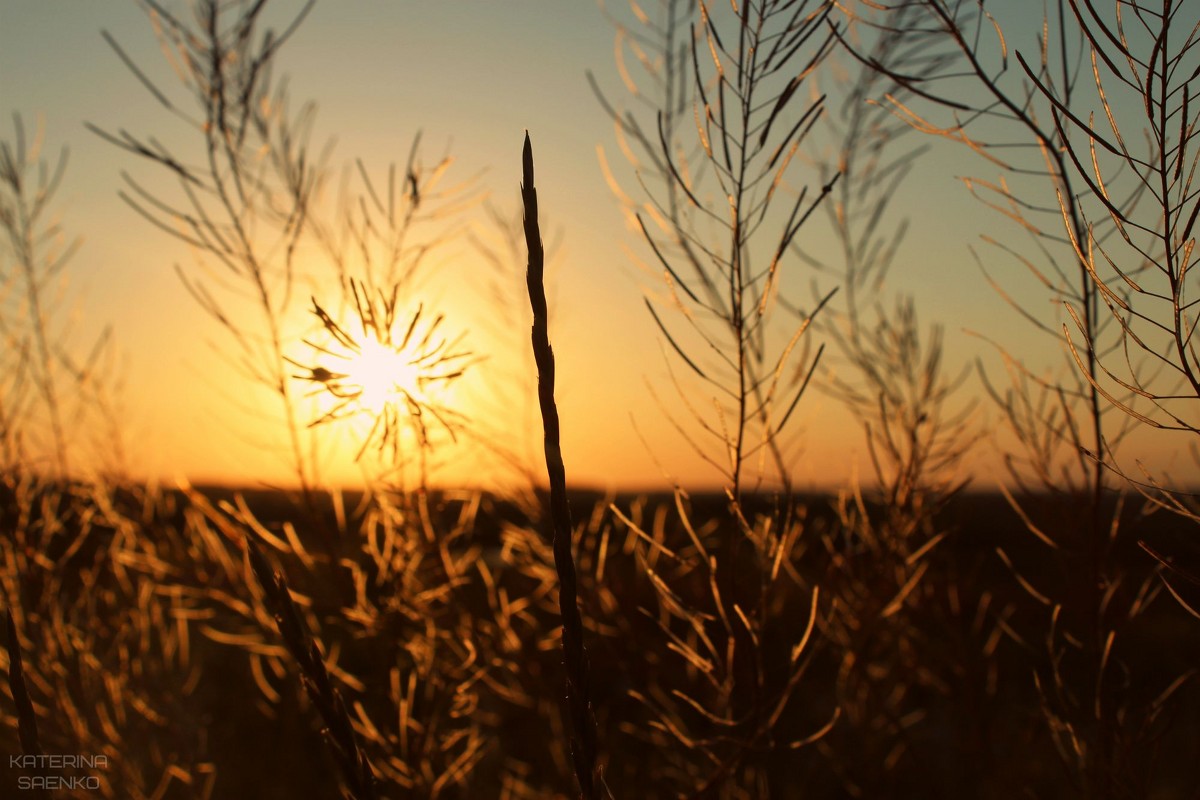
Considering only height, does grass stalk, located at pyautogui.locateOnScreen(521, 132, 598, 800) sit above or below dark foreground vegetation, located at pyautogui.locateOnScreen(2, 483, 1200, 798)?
above

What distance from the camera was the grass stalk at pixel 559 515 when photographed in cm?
71

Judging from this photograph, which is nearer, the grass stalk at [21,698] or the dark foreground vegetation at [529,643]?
the grass stalk at [21,698]

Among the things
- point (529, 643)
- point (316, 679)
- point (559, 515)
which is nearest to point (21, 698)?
point (316, 679)

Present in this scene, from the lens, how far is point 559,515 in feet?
2.45

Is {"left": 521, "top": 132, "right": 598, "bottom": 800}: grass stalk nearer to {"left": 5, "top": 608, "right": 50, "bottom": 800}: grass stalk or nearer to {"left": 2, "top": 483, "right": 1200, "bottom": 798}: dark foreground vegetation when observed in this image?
{"left": 2, "top": 483, "right": 1200, "bottom": 798}: dark foreground vegetation

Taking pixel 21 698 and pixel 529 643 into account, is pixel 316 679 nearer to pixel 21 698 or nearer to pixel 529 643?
pixel 21 698

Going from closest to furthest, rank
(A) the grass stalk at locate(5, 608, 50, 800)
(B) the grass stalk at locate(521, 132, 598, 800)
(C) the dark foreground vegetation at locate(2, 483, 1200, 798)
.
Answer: (B) the grass stalk at locate(521, 132, 598, 800) < (A) the grass stalk at locate(5, 608, 50, 800) < (C) the dark foreground vegetation at locate(2, 483, 1200, 798)

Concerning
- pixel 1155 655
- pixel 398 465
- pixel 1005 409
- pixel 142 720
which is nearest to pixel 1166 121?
pixel 1005 409

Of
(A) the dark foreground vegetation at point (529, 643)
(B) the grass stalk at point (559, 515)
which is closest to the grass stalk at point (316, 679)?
(A) the dark foreground vegetation at point (529, 643)

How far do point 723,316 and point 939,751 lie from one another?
621cm

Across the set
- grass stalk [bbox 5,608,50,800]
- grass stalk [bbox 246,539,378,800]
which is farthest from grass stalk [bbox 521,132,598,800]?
grass stalk [bbox 5,608,50,800]

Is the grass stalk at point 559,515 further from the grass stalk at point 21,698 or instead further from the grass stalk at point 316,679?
the grass stalk at point 21,698

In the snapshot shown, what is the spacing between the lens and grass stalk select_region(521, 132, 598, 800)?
71 cm

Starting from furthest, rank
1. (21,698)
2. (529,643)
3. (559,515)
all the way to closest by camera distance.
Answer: (529,643) < (21,698) < (559,515)
